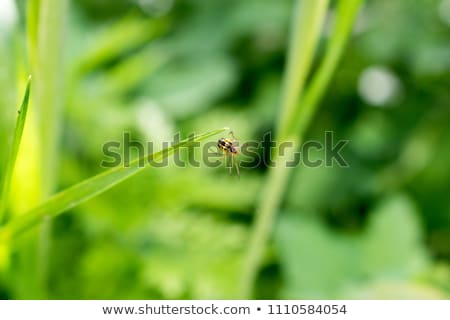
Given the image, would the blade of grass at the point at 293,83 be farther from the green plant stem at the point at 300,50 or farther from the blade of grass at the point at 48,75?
the blade of grass at the point at 48,75

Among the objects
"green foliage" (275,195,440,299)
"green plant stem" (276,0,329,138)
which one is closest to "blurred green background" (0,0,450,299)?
"green foliage" (275,195,440,299)

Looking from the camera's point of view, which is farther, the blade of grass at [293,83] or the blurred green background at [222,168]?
the blurred green background at [222,168]

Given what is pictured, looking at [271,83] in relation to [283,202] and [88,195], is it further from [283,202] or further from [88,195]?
[88,195]

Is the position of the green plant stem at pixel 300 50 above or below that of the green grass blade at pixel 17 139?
above

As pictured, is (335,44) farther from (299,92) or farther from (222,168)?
(222,168)

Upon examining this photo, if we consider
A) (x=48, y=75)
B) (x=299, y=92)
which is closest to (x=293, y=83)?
(x=299, y=92)

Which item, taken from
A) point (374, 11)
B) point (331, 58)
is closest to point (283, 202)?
point (374, 11)

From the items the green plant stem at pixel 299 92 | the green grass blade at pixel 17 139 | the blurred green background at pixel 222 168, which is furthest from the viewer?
the blurred green background at pixel 222 168

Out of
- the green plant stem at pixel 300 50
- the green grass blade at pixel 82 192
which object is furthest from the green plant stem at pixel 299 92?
the green grass blade at pixel 82 192
